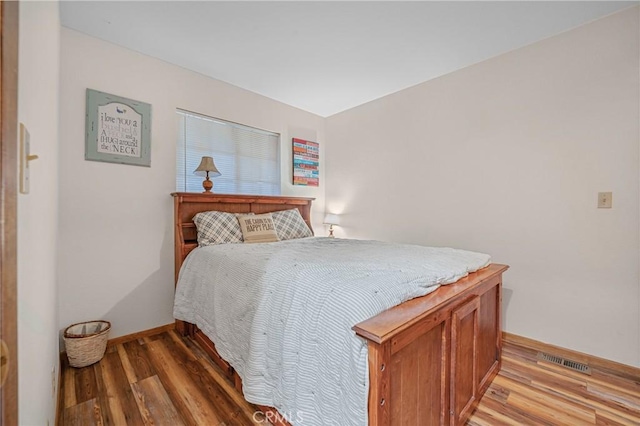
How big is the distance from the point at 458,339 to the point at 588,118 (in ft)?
6.47

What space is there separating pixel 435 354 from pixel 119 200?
249 cm

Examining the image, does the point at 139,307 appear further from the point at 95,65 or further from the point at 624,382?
the point at 624,382

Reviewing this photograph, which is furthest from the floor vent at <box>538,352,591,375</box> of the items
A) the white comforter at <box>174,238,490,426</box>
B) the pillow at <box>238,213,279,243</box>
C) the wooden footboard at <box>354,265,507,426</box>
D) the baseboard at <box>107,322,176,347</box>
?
the baseboard at <box>107,322,176,347</box>

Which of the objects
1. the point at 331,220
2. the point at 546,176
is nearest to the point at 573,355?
the point at 546,176

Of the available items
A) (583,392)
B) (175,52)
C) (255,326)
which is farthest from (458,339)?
(175,52)

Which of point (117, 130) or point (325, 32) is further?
point (117, 130)

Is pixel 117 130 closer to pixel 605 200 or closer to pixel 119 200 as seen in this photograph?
pixel 119 200

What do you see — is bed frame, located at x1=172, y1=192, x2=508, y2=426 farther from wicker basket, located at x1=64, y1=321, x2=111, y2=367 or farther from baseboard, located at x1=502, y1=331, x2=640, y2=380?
wicker basket, located at x1=64, y1=321, x2=111, y2=367

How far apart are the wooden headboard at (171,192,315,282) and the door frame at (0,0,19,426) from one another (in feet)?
7.16

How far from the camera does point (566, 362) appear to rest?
6.66ft

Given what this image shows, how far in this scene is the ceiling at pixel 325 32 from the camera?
1888 mm

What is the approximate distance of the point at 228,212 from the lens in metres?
2.85

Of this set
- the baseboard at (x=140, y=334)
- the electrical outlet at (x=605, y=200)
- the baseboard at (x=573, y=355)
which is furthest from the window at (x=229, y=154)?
the electrical outlet at (x=605, y=200)

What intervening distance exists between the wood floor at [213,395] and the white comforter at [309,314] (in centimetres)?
24
